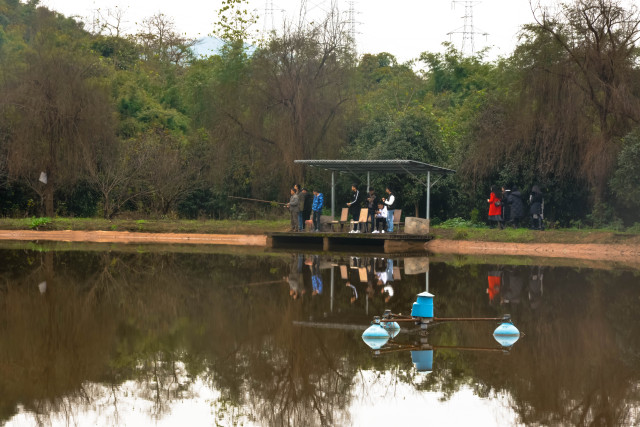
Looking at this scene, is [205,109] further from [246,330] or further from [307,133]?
[246,330]

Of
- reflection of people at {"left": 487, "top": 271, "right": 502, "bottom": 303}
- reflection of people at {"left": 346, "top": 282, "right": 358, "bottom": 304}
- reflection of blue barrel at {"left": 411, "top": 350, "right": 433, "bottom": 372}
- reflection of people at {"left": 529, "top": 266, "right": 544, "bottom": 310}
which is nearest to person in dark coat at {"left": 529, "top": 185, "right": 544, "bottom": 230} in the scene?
reflection of people at {"left": 529, "top": 266, "right": 544, "bottom": 310}

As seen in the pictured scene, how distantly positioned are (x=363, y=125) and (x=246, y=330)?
28422 mm

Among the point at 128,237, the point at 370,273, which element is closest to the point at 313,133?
the point at 128,237

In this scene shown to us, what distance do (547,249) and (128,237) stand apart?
1675cm

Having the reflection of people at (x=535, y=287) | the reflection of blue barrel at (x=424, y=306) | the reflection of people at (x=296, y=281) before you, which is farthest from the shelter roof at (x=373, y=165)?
the reflection of blue barrel at (x=424, y=306)

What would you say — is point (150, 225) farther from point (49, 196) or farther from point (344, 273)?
point (344, 273)

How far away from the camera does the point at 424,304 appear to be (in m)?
13.7

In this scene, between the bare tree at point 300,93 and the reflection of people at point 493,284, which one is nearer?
the reflection of people at point 493,284

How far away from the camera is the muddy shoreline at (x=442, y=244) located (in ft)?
95.6

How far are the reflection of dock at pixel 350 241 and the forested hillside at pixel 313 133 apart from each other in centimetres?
569

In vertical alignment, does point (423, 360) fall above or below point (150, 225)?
above

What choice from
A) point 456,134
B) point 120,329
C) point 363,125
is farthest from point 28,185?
point 120,329

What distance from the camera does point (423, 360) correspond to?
11570mm

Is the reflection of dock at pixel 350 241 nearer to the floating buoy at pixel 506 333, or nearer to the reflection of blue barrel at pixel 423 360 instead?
the floating buoy at pixel 506 333
